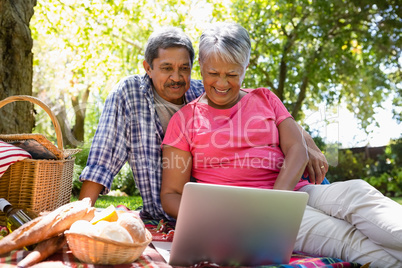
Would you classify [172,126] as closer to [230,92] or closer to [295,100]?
[230,92]

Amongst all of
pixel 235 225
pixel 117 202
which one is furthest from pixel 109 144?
pixel 117 202

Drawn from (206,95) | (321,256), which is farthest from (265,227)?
(206,95)

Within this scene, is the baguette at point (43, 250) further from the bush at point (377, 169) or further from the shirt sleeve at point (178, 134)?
the bush at point (377, 169)

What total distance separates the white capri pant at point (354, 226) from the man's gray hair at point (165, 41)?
1.32 metres

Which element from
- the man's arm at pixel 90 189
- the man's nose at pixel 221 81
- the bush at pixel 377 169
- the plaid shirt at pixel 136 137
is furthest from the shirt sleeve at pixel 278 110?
the bush at pixel 377 169

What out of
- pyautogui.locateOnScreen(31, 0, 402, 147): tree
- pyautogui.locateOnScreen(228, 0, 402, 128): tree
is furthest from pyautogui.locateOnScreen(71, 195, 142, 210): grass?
pyautogui.locateOnScreen(228, 0, 402, 128): tree

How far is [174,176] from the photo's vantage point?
2.51 m

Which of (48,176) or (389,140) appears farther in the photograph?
(389,140)

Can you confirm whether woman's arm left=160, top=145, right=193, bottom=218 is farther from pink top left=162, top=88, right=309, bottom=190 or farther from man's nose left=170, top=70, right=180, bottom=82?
man's nose left=170, top=70, right=180, bottom=82

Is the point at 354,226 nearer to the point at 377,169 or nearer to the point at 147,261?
the point at 147,261

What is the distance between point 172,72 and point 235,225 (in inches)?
56.4

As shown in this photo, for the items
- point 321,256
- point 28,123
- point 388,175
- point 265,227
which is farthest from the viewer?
point 388,175

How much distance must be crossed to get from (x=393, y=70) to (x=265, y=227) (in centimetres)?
1077

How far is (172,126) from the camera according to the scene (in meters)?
2.69
